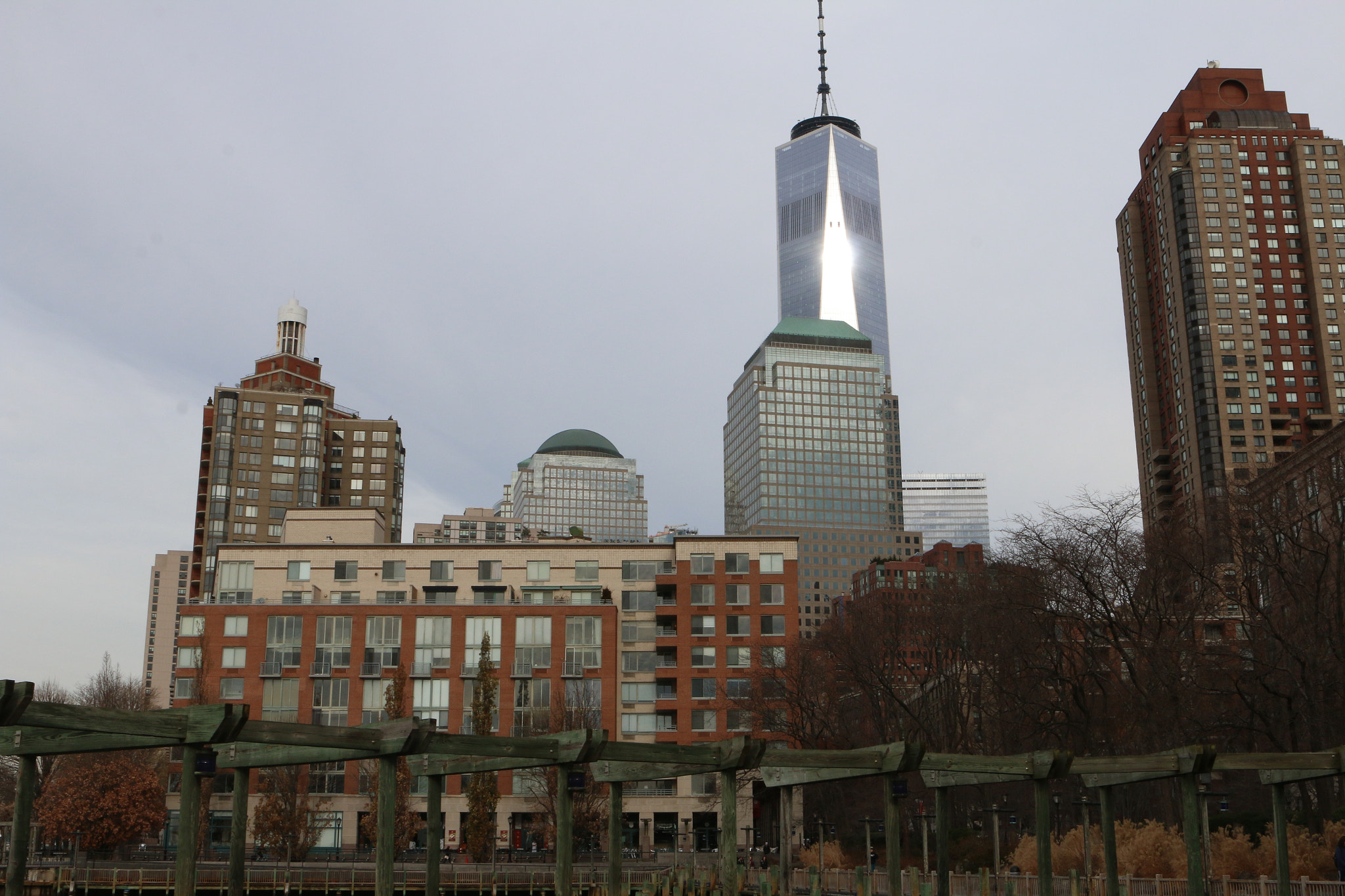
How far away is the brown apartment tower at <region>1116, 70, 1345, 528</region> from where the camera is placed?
161 m

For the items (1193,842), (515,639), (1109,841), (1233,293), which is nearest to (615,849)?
(1109,841)

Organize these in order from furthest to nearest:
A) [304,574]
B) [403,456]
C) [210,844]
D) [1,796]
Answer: [403,456]
[1,796]
[304,574]
[210,844]

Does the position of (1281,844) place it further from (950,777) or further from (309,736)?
(309,736)

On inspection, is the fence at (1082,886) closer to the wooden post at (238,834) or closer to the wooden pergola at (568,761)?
the wooden pergola at (568,761)

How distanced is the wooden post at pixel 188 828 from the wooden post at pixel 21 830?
118 inches

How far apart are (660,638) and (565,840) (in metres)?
65.1

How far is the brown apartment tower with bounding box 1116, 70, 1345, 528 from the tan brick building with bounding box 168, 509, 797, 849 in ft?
293

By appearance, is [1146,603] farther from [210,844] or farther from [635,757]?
[210,844]

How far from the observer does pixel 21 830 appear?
2417 centimetres

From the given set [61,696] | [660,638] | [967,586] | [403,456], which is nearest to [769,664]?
[660,638]

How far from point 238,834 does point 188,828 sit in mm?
4955

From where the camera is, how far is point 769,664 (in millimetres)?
87625

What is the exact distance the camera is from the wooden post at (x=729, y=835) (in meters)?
25.5

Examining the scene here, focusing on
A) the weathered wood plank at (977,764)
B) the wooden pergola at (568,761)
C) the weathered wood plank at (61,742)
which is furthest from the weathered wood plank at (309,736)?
the weathered wood plank at (977,764)
